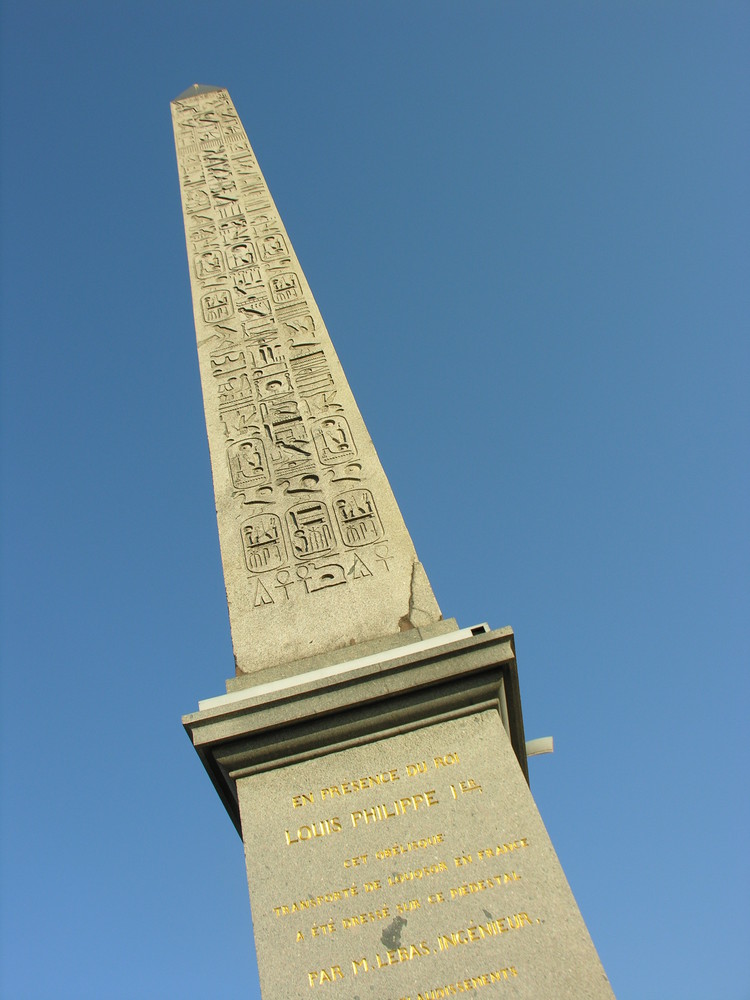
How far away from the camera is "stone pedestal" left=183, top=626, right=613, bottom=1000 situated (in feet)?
10.7

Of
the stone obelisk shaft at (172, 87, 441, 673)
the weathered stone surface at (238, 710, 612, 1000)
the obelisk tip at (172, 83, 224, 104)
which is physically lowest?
the weathered stone surface at (238, 710, 612, 1000)

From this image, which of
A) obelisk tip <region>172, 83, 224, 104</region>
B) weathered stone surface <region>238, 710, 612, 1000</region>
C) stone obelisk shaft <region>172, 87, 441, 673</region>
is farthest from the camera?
obelisk tip <region>172, 83, 224, 104</region>

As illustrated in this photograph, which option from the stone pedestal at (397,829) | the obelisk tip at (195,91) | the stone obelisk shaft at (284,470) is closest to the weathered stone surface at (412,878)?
the stone pedestal at (397,829)

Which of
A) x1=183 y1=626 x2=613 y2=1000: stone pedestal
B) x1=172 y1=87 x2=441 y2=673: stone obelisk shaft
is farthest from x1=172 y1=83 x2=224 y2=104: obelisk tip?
x1=183 y1=626 x2=613 y2=1000: stone pedestal

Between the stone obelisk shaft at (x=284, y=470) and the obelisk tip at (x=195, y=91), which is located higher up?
the obelisk tip at (x=195, y=91)

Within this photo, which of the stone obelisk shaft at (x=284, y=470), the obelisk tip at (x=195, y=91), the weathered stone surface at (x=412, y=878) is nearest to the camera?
the weathered stone surface at (x=412, y=878)

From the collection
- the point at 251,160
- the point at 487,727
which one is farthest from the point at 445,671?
the point at 251,160

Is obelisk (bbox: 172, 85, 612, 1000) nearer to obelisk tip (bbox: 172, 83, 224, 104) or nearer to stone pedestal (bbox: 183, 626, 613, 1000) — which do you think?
stone pedestal (bbox: 183, 626, 613, 1000)

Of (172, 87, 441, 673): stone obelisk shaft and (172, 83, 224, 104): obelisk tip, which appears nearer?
(172, 87, 441, 673): stone obelisk shaft

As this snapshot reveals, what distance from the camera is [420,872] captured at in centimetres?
350

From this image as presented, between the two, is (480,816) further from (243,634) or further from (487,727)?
(243,634)

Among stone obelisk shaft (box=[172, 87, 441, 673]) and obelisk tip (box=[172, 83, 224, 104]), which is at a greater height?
obelisk tip (box=[172, 83, 224, 104])

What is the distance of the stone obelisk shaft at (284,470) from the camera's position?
15.6 ft

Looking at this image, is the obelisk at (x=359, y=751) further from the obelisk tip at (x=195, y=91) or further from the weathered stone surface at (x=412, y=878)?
the obelisk tip at (x=195, y=91)
